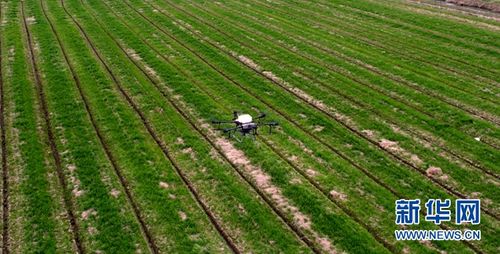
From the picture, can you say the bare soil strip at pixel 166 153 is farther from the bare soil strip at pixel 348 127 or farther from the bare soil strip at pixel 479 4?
the bare soil strip at pixel 479 4

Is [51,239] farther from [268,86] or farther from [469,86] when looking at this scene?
[469,86]

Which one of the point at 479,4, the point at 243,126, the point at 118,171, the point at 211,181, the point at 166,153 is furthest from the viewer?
the point at 479,4

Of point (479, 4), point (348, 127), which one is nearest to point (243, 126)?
point (348, 127)

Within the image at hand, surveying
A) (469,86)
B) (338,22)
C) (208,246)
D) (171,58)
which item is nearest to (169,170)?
(208,246)

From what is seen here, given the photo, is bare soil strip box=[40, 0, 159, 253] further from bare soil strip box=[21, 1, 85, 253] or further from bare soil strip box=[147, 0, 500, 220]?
bare soil strip box=[147, 0, 500, 220]

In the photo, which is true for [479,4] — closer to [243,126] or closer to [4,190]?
[243,126]

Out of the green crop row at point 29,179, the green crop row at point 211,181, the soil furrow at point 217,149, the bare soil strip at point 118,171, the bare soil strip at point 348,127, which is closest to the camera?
the green crop row at point 29,179

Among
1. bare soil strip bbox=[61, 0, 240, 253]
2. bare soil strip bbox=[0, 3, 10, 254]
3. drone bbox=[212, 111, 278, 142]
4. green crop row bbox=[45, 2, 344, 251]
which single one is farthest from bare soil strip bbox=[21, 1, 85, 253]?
drone bbox=[212, 111, 278, 142]

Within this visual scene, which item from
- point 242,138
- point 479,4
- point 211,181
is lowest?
point 211,181

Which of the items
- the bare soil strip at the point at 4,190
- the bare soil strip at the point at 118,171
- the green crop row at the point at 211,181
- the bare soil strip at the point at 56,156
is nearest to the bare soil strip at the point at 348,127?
the green crop row at the point at 211,181

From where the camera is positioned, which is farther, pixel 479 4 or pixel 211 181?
pixel 479 4
